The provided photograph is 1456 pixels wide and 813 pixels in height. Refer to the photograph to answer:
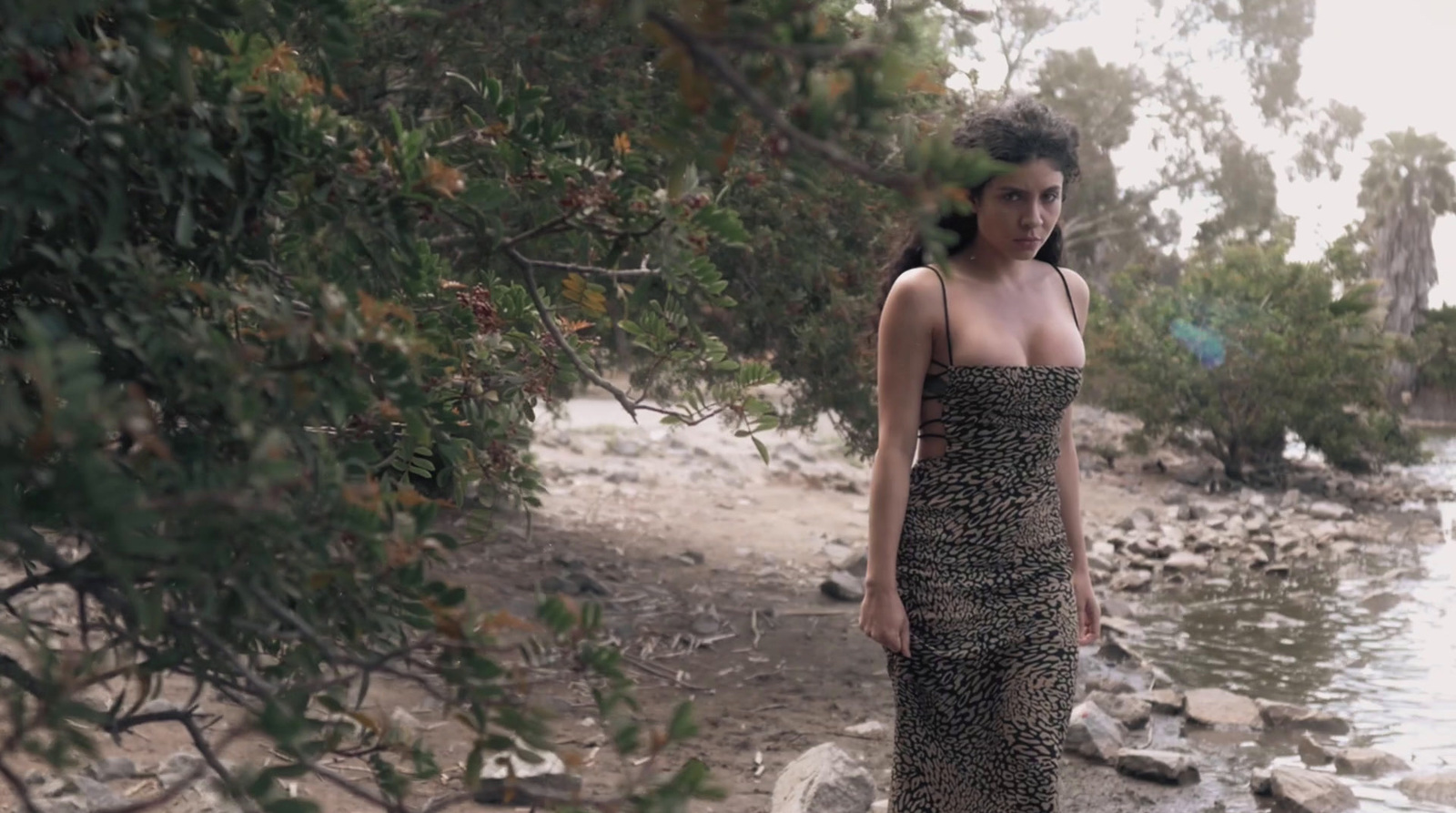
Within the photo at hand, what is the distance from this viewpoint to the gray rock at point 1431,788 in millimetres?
5484

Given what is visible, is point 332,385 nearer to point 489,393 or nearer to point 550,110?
point 489,393

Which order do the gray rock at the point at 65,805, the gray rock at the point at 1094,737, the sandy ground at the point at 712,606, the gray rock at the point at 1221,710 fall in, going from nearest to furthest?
the gray rock at the point at 65,805, the sandy ground at the point at 712,606, the gray rock at the point at 1094,737, the gray rock at the point at 1221,710

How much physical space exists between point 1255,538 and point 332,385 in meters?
12.9

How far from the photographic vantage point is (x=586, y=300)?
257 cm

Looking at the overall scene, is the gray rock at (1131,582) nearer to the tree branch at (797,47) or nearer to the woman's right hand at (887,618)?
the woman's right hand at (887,618)

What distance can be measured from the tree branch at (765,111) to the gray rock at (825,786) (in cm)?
355

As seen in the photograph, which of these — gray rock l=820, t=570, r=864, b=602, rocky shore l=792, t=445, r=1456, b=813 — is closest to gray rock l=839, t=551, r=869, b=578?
rocky shore l=792, t=445, r=1456, b=813

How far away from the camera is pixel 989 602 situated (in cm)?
334

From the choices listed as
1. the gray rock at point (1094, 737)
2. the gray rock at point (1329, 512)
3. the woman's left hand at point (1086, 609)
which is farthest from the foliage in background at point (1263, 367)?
the woman's left hand at point (1086, 609)

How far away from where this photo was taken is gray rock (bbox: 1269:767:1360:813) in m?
5.12

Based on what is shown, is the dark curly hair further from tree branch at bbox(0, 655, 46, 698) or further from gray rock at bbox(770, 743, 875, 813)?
tree branch at bbox(0, 655, 46, 698)

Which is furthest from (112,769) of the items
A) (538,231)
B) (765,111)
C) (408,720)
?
(765,111)

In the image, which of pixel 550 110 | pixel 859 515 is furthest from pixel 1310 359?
pixel 550 110

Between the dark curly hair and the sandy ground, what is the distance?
49.8 inches
